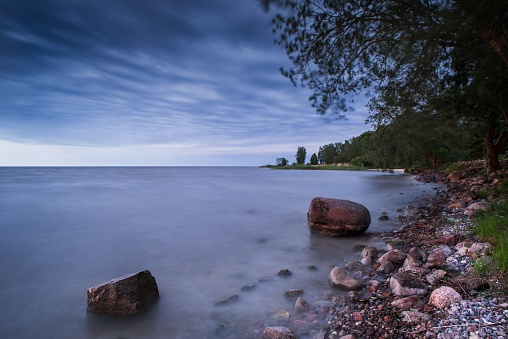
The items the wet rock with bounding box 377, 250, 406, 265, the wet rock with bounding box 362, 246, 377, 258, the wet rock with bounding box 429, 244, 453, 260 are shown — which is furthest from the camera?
the wet rock with bounding box 362, 246, 377, 258

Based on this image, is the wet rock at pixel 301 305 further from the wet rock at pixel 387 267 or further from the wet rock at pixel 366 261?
the wet rock at pixel 366 261

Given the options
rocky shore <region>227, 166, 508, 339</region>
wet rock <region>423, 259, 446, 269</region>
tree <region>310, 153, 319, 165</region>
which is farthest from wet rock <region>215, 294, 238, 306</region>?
tree <region>310, 153, 319, 165</region>

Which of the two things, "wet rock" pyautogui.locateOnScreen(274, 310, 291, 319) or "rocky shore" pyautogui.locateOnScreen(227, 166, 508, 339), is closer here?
"rocky shore" pyautogui.locateOnScreen(227, 166, 508, 339)

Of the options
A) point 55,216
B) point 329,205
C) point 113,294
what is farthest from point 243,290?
A: point 55,216

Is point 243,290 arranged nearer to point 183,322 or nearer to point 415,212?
point 183,322

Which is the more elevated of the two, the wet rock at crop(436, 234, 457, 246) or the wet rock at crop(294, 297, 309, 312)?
the wet rock at crop(436, 234, 457, 246)

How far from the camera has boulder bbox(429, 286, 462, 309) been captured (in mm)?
2672

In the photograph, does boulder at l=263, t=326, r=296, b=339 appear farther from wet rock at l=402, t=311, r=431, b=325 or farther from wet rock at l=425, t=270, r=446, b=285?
wet rock at l=425, t=270, r=446, b=285

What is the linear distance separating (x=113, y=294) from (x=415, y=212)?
9.39 m

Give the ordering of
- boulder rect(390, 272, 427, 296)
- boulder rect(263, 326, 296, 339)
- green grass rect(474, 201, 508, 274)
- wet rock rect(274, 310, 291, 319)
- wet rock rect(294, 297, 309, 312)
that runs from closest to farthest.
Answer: boulder rect(263, 326, 296, 339), green grass rect(474, 201, 508, 274), boulder rect(390, 272, 427, 296), wet rock rect(274, 310, 291, 319), wet rock rect(294, 297, 309, 312)

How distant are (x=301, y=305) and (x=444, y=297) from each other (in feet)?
4.99

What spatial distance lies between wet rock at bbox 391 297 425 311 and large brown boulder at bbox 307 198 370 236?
3872 mm

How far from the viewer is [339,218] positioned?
683 centimetres

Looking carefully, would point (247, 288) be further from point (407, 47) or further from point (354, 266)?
point (407, 47)
